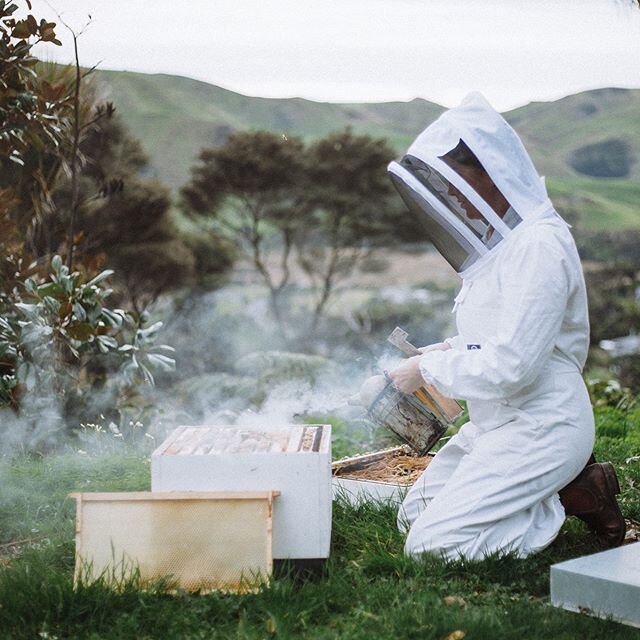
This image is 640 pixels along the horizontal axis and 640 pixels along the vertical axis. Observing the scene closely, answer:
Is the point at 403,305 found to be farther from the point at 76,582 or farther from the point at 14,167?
the point at 76,582

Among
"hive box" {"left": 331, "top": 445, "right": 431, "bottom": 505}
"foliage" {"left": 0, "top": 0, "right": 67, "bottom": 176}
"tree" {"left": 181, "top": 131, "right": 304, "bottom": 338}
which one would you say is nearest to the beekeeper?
"hive box" {"left": 331, "top": 445, "right": 431, "bottom": 505}

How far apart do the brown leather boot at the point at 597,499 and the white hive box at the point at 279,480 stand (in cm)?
86

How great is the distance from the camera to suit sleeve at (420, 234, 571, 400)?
9.77 ft

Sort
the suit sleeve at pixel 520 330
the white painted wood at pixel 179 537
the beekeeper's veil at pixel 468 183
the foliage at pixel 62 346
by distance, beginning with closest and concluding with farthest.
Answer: the white painted wood at pixel 179 537, the suit sleeve at pixel 520 330, the beekeeper's veil at pixel 468 183, the foliage at pixel 62 346

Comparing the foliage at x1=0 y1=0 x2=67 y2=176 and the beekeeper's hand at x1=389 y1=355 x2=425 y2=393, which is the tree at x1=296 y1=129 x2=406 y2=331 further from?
the beekeeper's hand at x1=389 y1=355 x2=425 y2=393

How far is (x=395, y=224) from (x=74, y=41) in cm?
723

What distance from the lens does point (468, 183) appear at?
3.13m

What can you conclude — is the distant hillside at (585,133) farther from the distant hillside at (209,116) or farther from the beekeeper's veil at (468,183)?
the beekeeper's veil at (468,183)

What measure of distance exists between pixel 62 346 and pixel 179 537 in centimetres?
259

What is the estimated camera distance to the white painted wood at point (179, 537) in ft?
9.41

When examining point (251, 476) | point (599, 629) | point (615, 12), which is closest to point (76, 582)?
point (251, 476)

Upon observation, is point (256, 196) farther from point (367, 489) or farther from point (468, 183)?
point (468, 183)

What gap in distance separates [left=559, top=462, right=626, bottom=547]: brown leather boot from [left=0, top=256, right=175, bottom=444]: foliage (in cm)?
258

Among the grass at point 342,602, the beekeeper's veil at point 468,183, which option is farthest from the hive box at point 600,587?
the beekeeper's veil at point 468,183
